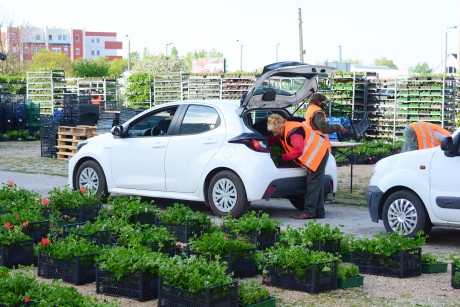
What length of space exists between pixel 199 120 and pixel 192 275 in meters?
6.19

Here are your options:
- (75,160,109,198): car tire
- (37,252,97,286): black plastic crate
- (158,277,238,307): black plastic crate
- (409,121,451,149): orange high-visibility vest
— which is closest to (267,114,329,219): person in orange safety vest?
(409,121,451,149): orange high-visibility vest

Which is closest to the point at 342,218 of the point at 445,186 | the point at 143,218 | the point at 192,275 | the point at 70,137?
the point at 445,186

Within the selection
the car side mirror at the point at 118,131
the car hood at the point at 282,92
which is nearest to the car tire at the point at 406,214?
the car hood at the point at 282,92

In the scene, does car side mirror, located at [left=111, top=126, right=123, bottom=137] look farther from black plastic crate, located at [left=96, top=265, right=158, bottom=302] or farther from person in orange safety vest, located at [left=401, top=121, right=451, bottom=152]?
black plastic crate, located at [left=96, top=265, right=158, bottom=302]

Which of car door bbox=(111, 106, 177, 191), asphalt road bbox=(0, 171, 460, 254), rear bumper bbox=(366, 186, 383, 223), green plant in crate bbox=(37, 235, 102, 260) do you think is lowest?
asphalt road bbox=(0, 171, 460, 254)

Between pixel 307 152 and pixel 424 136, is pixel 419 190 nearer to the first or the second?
pixel 424 136

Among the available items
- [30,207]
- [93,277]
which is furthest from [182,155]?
[93,277]

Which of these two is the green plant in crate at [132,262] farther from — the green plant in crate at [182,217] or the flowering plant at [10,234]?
the green plant in crate at [182,217]

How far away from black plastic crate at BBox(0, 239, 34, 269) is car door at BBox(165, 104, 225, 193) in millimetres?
4049

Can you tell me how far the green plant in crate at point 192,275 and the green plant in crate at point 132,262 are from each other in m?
0.25

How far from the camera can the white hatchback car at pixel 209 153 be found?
1163 cm

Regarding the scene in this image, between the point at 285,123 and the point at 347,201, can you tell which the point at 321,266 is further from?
the point at 347,201

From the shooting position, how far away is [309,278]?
23.6 ft

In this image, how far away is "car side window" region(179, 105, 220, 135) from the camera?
12.1 meters
